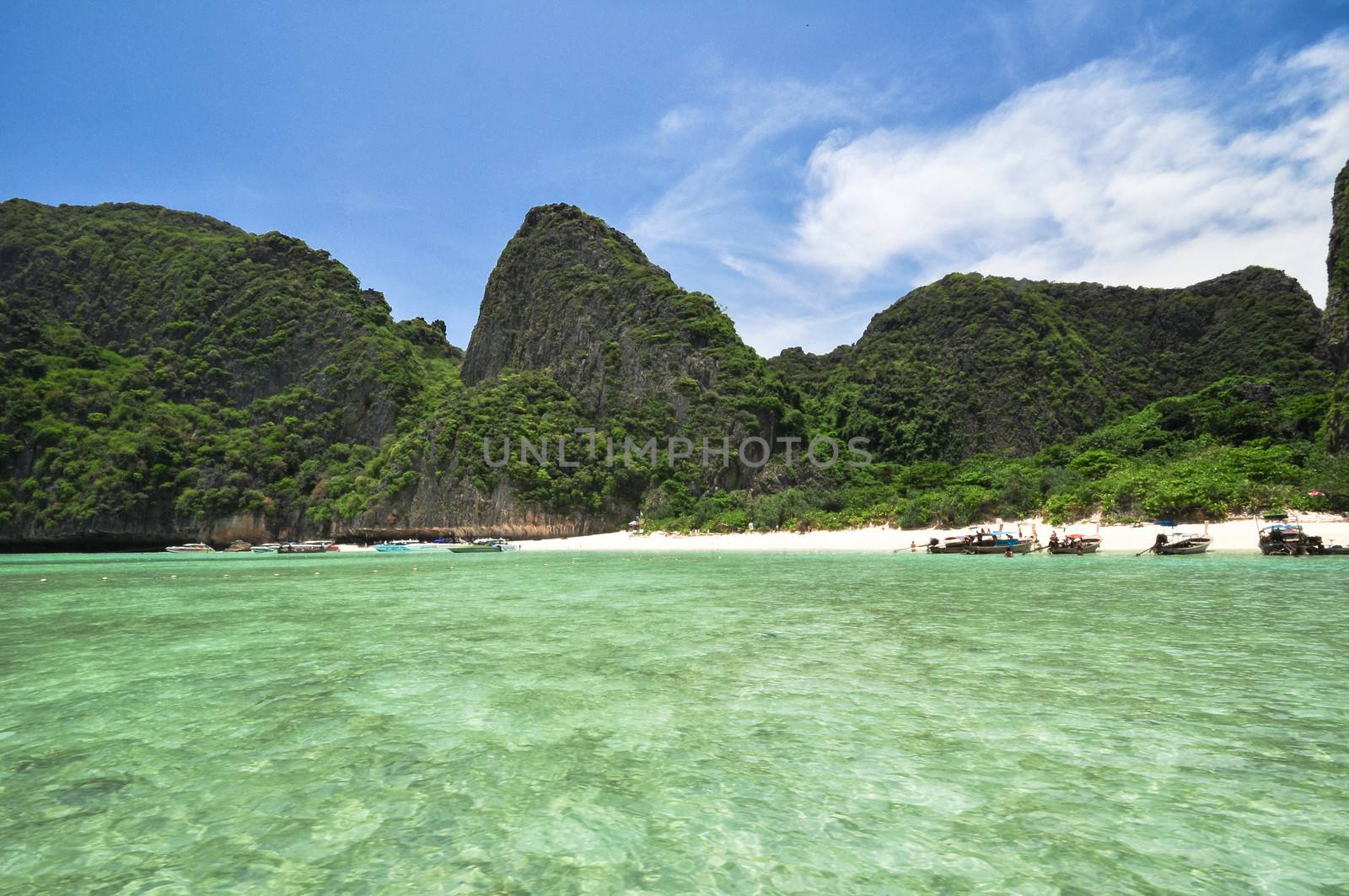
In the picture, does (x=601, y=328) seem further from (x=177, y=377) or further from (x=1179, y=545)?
(x=1179, y=545)

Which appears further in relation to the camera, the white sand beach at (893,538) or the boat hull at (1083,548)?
the boat hull at (1083,548)

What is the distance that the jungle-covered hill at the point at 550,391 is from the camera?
74.1m

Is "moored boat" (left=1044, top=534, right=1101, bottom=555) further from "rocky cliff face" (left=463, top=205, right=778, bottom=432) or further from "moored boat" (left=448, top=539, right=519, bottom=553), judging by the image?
"rocky cliff face" (left=463, top=205, right=778, bottom=432)

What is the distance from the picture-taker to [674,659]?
35.3 feet

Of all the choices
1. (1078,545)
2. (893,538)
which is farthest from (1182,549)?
(893,538)

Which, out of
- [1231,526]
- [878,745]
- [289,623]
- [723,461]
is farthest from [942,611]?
[723,461]

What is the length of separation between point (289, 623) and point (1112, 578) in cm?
2517

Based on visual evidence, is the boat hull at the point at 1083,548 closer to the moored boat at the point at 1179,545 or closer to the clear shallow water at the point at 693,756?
the moored boat at the point at 1179,545

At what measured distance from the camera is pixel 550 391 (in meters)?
89.8

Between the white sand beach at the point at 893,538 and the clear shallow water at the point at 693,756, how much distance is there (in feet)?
78.4

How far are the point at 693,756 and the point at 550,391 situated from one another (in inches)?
3383

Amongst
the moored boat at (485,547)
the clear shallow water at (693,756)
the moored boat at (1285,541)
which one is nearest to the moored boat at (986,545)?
the moored boat at (1285,541)

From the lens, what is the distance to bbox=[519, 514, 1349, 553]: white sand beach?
3322 cm

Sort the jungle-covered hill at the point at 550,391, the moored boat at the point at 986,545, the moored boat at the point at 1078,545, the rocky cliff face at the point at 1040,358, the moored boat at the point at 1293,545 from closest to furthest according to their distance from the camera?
the moored boat at the point at 1293,545, the moored boat at the point at 1078,545, the moored boat at the point at 986,545, the jungle-covered hill at the point at 550,391, the rocky cliff face at the point at 1040,358
